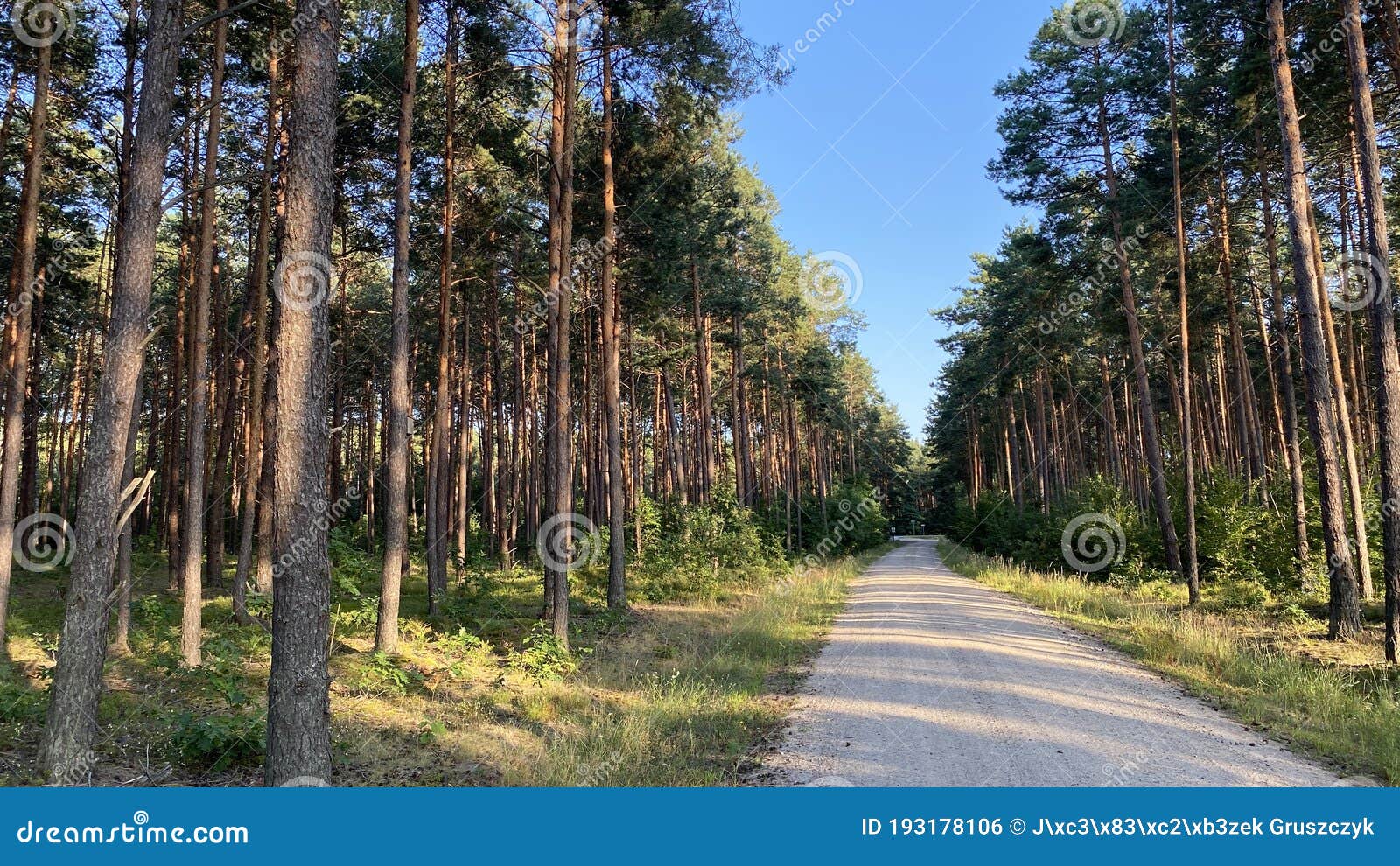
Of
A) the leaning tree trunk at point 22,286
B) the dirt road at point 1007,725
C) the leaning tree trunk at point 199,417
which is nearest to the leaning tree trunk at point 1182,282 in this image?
the dirt road at point 1007,725

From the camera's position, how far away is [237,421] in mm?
26812

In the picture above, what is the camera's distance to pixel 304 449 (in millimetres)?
5023

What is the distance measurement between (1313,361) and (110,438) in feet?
49.7

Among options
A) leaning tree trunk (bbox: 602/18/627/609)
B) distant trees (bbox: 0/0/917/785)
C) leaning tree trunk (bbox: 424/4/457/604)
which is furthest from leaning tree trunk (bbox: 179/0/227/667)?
leaning tree trunk (bbox: 602/18/627/609)

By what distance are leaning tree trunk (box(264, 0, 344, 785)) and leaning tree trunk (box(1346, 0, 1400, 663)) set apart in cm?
1251

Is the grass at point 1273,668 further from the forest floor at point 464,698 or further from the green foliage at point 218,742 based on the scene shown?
the green foliage at point 218,742

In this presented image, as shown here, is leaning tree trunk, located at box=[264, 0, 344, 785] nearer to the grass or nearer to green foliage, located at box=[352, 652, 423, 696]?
green foliage, located at box=[352, 652, 423, 696]

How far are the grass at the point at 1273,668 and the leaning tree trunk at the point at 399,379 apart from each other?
412 inches

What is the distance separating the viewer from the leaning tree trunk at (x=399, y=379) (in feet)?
34.1

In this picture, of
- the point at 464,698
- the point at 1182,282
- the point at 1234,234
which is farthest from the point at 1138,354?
the point at 464,698

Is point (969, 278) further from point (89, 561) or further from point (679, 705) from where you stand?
point (89, 561)

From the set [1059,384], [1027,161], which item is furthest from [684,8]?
[1059,384]

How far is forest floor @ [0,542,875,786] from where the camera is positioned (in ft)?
19.4

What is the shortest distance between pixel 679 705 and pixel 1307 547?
15809 millimetres
